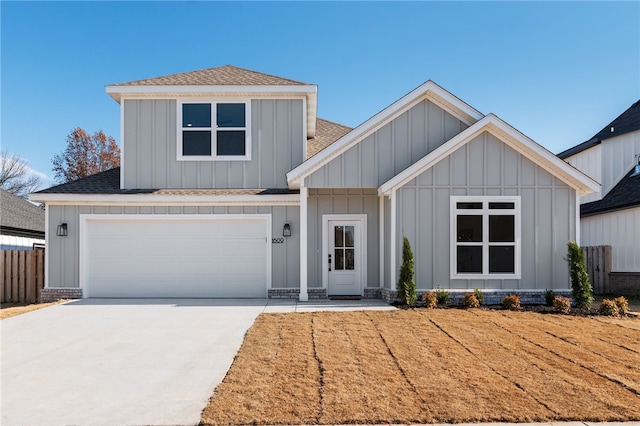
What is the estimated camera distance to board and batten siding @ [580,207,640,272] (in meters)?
14.3

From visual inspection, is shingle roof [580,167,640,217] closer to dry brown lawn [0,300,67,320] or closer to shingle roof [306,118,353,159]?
shingle roof [306,118,353,159]

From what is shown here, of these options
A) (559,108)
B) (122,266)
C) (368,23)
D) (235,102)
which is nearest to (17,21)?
(235,102)

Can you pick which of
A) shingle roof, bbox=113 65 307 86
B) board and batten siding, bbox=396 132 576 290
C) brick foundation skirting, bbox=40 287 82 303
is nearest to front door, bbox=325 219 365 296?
board and batten siding, bbox=396 132 576 290

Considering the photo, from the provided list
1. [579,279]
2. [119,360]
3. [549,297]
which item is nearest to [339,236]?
[549,297]

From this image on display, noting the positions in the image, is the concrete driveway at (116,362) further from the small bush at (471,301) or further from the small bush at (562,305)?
the small bush at (562,305)

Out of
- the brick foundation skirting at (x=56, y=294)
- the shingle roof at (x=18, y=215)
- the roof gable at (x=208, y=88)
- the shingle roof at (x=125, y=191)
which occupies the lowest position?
the brick foundation skirting at (x=56, y=294)

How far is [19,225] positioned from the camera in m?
18.0

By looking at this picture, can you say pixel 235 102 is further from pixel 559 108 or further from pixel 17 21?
pixel 559 108

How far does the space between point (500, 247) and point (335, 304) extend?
4214 millimetres

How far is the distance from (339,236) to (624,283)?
942 cm

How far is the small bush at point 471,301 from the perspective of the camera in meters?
10.4

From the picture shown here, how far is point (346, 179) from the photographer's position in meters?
11.5

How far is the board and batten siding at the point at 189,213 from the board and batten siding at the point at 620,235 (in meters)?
10.6

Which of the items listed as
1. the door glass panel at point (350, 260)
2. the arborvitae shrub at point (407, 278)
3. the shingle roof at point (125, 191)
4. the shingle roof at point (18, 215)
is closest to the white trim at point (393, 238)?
the arborvitae shrub at point (407, 278)
